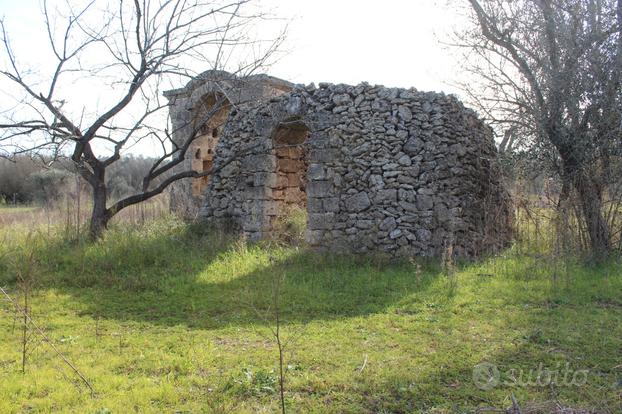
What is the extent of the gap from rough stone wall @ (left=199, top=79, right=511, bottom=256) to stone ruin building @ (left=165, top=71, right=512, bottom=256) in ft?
0.05

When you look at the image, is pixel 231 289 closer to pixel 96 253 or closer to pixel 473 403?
pixel 96 253

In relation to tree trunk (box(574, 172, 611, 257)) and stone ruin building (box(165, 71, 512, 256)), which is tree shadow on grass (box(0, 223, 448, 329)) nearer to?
stone ruin building (box(165, 71, 512, 256))

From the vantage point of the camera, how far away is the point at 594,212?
797cm

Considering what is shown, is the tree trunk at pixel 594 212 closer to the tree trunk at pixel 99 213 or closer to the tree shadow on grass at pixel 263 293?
the tree shadow on grass at pixel 263 293

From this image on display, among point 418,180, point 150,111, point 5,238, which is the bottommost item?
point 5,238

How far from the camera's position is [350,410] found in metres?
3.51

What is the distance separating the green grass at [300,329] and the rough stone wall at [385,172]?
718 millimetres

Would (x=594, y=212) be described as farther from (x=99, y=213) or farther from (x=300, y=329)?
(x=99, y=213)

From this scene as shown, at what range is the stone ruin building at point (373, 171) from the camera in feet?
28.4

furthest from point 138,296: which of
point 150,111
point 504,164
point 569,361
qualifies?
point 504,164

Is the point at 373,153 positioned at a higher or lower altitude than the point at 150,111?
lower

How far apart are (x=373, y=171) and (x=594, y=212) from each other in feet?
10.9

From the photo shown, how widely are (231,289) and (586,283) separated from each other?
4377 millimetres

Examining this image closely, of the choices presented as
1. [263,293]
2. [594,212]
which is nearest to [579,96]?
[594,212]
